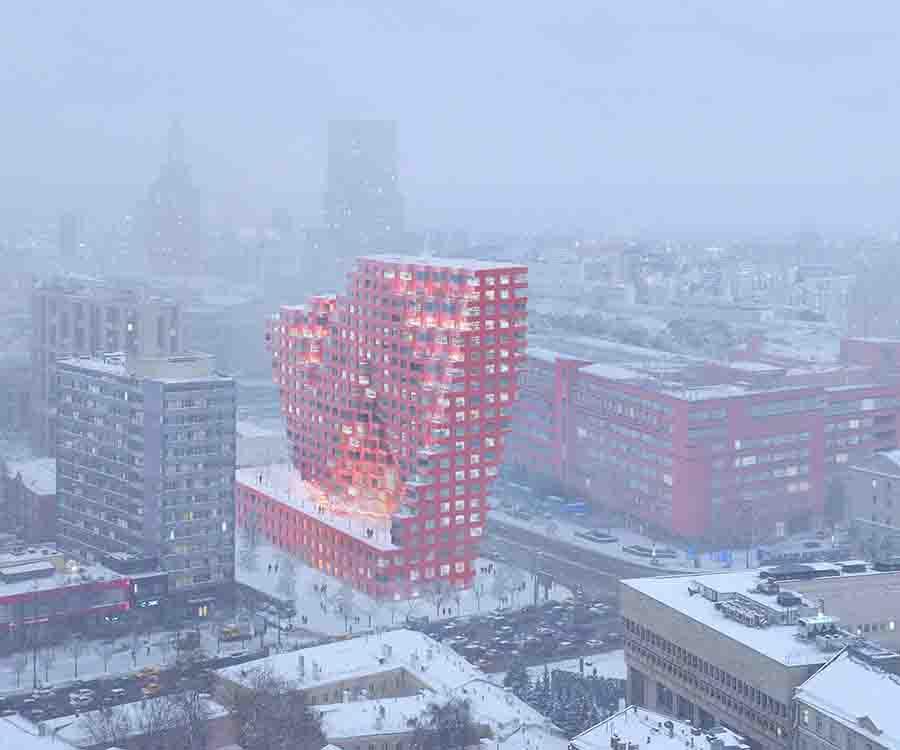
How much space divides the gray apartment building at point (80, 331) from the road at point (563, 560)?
21463mm

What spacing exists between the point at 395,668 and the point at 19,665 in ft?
35.9

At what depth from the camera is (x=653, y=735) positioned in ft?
111

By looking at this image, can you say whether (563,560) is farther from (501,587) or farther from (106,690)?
(106,690)

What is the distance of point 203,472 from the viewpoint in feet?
173

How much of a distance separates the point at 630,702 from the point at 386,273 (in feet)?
61.9

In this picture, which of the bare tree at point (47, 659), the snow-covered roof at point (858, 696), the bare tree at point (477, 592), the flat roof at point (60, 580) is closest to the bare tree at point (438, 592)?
the bare tree at point (477, 592)

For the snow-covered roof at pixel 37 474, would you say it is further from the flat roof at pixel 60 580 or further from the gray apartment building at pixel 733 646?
the gray apartment building at pixel 733 646

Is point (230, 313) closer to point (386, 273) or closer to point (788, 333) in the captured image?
point (788, 333)

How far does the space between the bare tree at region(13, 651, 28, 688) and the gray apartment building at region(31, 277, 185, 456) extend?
2936cm

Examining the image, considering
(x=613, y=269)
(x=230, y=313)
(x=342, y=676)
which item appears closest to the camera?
(x=342, y=676)

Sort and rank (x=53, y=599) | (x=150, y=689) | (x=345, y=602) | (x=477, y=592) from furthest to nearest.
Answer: (x=477, y=592) → (x=345, y=602) → (x=53, y=599) → (x=150, y=689)

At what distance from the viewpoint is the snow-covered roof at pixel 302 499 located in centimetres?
5462

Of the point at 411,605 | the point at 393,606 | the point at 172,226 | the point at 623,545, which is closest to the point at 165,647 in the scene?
the point at 393,606

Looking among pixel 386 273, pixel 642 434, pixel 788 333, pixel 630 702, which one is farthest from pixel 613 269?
pixel 630 702
